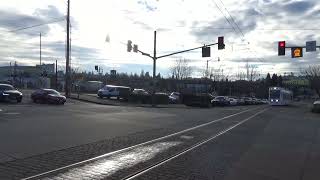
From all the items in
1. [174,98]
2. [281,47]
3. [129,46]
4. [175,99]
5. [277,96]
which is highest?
[129,46]

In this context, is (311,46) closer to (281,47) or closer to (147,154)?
(281,47)

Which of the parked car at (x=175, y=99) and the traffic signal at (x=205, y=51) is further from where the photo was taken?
the parked car at (x=175, y=99)

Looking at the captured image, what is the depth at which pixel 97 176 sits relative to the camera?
948cm

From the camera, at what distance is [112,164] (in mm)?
11102

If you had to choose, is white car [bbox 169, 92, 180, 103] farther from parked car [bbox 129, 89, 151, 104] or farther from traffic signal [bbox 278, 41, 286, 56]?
traffic signal [bbox 278, 41, 286, 56]

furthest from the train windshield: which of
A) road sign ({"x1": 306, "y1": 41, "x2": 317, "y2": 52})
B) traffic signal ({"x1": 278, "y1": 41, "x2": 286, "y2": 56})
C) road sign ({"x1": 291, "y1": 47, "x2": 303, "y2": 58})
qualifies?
traffic signal ({"x1": 278, "y1": 41, "x2": 286, "y2": 56})

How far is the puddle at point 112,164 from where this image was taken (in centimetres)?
951

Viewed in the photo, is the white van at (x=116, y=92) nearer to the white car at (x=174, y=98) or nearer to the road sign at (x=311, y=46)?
the white car at (x=174, y=98)

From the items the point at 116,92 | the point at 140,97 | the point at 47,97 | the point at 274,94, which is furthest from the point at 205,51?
the point at 274,94

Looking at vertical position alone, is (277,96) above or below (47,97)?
below

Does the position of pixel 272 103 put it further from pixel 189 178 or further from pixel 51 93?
pixel 189 178

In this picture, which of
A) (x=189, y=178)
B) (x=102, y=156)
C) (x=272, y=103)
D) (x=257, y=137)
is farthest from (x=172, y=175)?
(x=272, y=103)

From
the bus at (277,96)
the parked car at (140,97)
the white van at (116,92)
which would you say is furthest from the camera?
the bus at (277,96)

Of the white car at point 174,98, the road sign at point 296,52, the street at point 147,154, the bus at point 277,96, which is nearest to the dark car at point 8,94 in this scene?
the street at point 147,154
